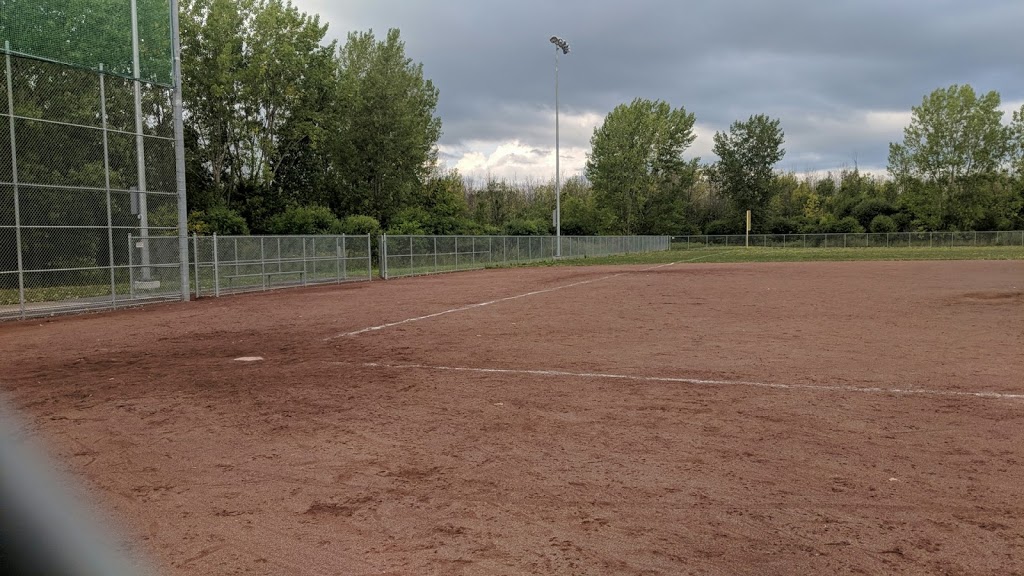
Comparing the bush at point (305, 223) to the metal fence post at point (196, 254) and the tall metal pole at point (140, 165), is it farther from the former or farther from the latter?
the tall metal pole at point (140, 165)

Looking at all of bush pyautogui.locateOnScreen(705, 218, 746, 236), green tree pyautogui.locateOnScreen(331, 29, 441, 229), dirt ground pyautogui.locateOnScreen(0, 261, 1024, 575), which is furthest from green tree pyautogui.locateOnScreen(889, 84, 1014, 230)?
dirt ground pyautogui.locateOnScreen(0, 261, 1024, 575)

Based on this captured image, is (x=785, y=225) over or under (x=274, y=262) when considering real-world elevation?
over

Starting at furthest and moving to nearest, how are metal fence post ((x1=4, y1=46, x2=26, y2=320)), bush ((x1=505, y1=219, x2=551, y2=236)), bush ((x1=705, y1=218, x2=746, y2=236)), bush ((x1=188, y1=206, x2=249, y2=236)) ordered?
1. bush ((x1=705, y1=218, x2=746, y2=236))
2. bush ((x1=505, y1=219, x2=551, y2=236))
3. bush ((x1=188, y1=206, x2=249, y2=236))
4. metal fence post ((x1=4, y1=46, x2=26, y2=320))

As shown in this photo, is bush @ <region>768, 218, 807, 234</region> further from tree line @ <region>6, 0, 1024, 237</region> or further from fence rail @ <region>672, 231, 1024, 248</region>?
fence rail @ <region>672, 231, 1024, 248</region>

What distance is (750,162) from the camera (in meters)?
87.8

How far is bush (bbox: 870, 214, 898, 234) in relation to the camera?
71.7 meters

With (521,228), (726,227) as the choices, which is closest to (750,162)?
(726,227)

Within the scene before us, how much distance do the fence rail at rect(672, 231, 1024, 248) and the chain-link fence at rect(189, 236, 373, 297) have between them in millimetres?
55352

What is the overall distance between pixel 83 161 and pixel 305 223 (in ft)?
52.8

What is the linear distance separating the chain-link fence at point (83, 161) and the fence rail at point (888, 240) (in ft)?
211

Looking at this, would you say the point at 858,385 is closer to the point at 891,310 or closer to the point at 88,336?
the point at 891,310

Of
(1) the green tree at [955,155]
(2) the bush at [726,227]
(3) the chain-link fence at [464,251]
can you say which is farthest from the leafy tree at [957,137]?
(3) the chain-link fence at [464,251]

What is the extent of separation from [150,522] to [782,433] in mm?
4793

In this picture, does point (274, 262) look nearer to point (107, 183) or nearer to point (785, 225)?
point (107, 183)
